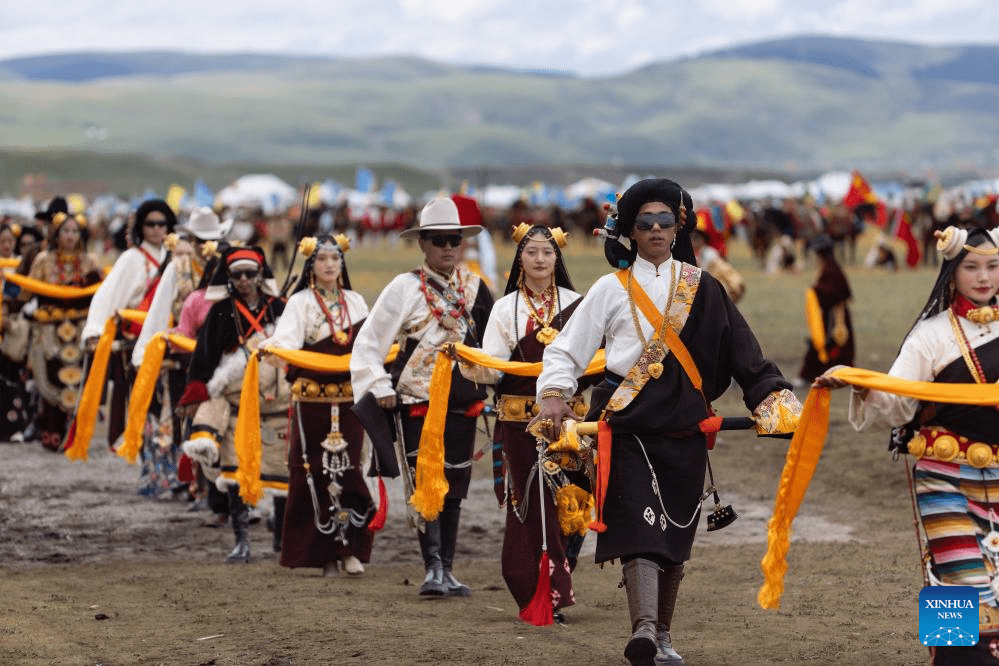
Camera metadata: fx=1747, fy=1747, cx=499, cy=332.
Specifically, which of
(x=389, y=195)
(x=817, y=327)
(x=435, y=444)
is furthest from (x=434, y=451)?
(x=389, y=195)

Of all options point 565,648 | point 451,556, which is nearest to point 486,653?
point 565,648

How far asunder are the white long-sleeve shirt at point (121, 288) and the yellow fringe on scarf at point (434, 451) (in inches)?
176

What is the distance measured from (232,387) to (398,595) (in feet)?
6.28

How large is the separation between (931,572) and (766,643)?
1.48 metres

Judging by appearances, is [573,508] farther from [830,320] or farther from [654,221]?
[830,320]

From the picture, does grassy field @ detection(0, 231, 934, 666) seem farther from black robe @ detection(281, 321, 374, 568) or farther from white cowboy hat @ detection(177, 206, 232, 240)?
white cowboy hat @ detection(177, 206, 232, 240)

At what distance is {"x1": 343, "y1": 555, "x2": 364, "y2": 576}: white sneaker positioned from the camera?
31.1 ft

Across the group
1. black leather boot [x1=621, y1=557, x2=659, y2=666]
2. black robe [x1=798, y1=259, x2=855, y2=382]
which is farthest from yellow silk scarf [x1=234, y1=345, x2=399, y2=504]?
black robe [x1=798, y1=259, x2=855, y2=382]

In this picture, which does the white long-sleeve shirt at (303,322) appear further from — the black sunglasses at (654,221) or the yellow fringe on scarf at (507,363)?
the black sunglasses at (654,221)

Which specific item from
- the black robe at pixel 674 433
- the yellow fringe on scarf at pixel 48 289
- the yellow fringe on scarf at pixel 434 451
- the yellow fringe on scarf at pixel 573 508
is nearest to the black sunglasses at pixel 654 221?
the black robe at pixel 674 433

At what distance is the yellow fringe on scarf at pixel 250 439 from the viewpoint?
31.0 ft

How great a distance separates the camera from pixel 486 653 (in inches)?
280

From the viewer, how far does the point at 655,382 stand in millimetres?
6438

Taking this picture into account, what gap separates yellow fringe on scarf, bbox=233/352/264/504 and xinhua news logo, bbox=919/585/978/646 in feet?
15.0
